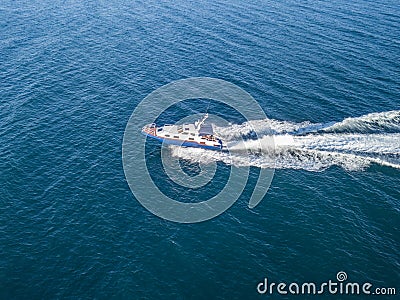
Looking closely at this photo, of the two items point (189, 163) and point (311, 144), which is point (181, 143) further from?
point (311, 144)

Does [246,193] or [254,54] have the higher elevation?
[254,54]

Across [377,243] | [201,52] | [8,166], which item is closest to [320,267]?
[377,243]

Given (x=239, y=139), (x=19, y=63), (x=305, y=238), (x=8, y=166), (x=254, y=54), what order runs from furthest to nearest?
(x=254, y=54) → (x=19, y=63) → (x=239, y=139) → (x=8, y=166) → (x=305, y=238)

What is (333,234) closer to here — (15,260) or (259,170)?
(259,170)

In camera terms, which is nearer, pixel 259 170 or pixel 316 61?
pixel 259 170

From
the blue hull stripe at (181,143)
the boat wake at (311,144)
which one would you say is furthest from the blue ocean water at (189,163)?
the blue hull stripe at (181,143)

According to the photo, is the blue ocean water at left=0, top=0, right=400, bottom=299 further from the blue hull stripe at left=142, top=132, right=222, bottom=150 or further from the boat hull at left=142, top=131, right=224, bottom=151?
the blue hull stripe at left=142, top=132, right=222, bottom=150
